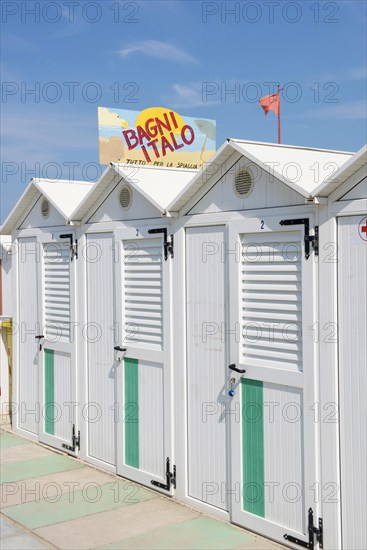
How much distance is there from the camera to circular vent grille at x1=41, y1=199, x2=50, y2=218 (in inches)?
369

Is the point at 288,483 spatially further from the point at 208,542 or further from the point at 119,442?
the point at 119,442

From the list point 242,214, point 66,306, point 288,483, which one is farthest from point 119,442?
point 242,214

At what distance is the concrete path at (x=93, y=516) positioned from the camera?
6.21 meters

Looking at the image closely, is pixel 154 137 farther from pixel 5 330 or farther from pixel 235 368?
pixel 235 368

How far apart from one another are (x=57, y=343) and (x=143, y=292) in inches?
80.7

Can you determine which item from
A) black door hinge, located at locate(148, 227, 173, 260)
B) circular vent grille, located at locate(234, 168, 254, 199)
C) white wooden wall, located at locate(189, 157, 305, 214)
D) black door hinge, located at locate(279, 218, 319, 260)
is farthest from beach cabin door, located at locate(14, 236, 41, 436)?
black door hinge, located at locate(279, 218, 319, 260)

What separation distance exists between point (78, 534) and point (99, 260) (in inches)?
121

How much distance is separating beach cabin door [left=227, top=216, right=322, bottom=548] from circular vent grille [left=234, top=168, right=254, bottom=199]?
0.27 metres

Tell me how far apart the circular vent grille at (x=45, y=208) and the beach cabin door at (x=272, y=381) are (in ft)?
11.9

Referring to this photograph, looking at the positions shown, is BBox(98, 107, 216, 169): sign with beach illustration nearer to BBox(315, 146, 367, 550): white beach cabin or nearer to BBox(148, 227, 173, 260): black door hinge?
BBox(148, 227, 173, 260): black door hinge

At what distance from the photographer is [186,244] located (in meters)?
7.05

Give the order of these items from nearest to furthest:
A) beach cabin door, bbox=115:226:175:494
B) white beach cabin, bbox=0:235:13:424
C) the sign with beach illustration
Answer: beach cabin door, bbox=115:226:175:494, white beach cabin, bbox=0:235:13:424, the sign with beach illustration

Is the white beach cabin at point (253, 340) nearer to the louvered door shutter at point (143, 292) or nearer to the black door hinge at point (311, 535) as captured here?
the black door hinge at point (311, 535)

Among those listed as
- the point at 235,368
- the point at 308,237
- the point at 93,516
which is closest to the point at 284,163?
the point at 308,237
